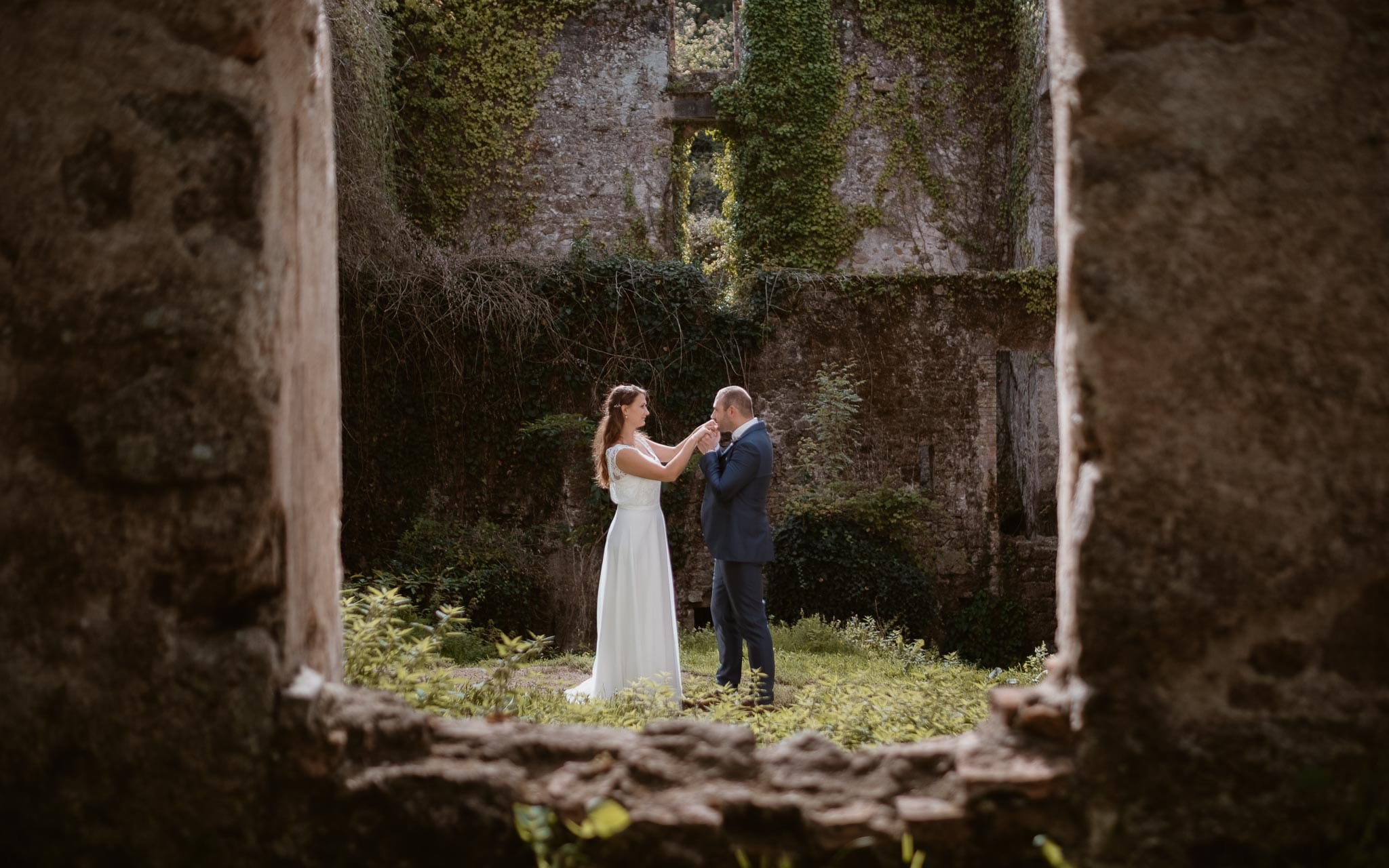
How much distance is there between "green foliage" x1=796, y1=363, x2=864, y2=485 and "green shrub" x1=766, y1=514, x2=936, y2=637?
2.54 feet

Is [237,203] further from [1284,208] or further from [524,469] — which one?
[524,469]

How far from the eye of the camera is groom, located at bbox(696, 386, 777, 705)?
18.8ft

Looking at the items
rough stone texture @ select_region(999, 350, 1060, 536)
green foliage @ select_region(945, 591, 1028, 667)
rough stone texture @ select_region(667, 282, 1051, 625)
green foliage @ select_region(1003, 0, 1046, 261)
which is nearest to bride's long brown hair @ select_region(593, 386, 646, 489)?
rough stone texture @ select_region(667, 282, 1051, 625)

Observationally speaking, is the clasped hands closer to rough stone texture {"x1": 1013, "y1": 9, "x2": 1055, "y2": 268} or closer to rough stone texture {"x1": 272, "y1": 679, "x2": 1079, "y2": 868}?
rough stone texture {"x1": 272, "y1": 679, "x2": 1079, "y2": 868}

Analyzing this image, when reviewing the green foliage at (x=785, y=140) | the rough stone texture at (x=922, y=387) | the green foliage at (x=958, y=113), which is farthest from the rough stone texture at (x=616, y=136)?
the rough stone texture at (x=922, y=387)

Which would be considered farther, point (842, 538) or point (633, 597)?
point (842, 538)

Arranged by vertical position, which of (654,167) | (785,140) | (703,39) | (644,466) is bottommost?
(644,466)

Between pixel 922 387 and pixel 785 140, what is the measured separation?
176 inches

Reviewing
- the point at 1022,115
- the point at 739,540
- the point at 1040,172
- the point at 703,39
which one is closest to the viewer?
the point at 739,540

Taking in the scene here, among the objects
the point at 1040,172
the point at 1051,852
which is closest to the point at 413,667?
the point at 1051,852

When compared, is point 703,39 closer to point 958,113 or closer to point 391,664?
point 958,113

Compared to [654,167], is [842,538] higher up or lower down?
lower down

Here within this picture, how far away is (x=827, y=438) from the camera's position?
402 inches

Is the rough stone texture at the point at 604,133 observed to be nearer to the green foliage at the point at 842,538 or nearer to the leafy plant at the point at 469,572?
the green foliage at the point at 842,538
